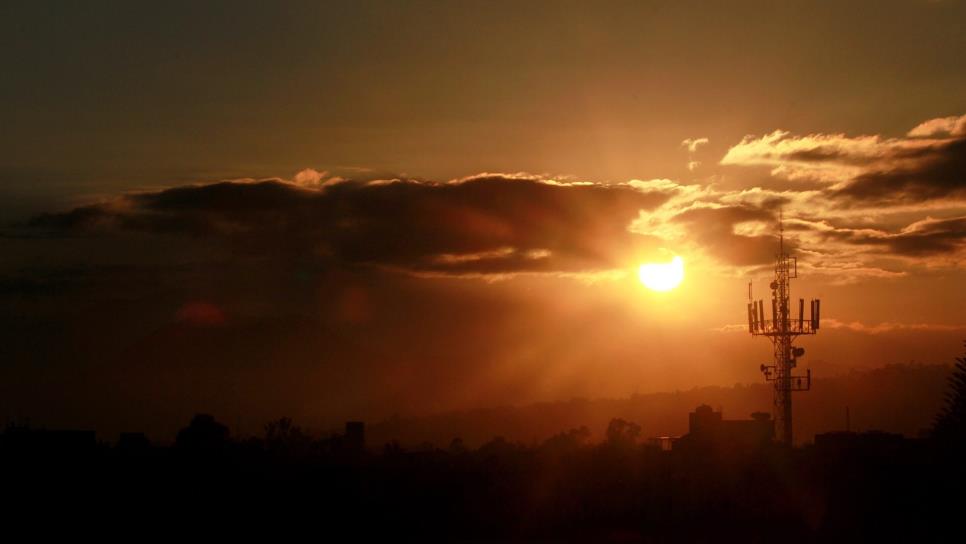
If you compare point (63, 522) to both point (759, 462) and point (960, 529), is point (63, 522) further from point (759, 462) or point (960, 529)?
point (759, 462)

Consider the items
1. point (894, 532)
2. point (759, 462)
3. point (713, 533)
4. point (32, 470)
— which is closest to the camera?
point (894, 532)

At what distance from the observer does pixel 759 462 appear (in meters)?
56.9

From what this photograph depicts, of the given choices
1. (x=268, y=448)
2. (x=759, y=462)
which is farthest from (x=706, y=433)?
(x=268, y=448)

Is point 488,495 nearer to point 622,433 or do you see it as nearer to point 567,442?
point 567,442

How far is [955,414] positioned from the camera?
36.2m

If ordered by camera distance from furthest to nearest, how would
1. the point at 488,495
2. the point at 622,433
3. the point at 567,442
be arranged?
1. the point at 622,433
2. the point at 567,442
3. the point at 488,495

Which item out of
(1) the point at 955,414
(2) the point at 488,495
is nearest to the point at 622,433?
Answer: (2) the point at 488,495

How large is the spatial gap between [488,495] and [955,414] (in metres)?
20.9

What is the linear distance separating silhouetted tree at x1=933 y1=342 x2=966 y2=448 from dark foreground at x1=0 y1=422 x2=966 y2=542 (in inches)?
20.9

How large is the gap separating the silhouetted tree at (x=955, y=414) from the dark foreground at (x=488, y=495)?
1.75 ft

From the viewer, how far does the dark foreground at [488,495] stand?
38750 mm

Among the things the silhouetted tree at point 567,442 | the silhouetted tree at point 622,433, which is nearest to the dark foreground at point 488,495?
the silhouetted tree at point 567,442

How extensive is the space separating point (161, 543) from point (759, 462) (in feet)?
104

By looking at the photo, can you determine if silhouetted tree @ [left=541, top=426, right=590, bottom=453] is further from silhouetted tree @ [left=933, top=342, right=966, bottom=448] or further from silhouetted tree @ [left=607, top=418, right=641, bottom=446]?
silhouetted tree @ [left=933, top=342, right=966, bottom=448]
